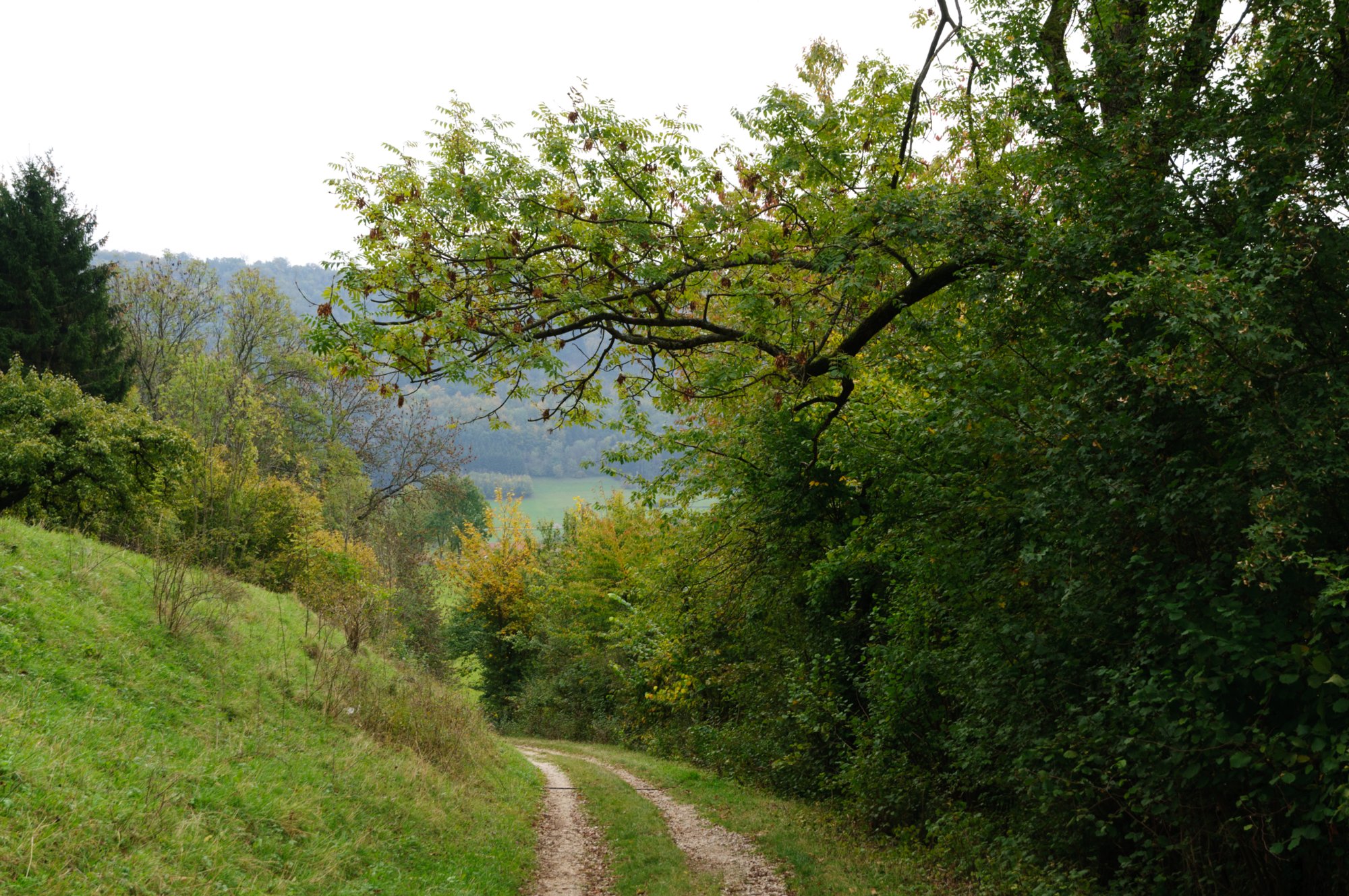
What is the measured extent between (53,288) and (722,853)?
29656 mm

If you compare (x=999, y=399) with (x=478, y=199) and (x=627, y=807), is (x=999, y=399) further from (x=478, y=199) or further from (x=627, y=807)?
(x=627, y=807)

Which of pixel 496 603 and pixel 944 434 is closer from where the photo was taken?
pixel 944 434

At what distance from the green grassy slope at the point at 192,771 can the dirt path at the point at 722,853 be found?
2.16 m

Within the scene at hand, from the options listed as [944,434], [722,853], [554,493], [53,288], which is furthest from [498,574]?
[554,493]

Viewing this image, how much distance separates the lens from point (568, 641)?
30.2 metres

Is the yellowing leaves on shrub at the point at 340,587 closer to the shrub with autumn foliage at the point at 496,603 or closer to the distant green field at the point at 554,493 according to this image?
the shrub with autumn foliage at the point at 496,603

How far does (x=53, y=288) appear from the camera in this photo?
27.0 m

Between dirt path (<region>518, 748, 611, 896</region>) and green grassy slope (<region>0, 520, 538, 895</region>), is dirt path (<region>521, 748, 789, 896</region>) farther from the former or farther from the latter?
green grassy slope (<region>0, 520, 538, 895</region>)

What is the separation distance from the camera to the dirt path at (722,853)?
8.56 metres

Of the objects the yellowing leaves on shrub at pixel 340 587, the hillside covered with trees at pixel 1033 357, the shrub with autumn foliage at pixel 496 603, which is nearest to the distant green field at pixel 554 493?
the shrub with autumn foliage at pixel 496 603

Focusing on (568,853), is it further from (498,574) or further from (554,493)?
(554,493)

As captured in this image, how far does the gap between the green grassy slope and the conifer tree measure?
18.8 metres

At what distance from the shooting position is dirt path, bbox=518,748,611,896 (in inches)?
345

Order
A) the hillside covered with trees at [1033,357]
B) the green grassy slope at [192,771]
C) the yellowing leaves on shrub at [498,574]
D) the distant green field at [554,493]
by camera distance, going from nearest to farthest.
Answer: the hillside covered with trees at [1033,357] → the green grassy slope at [192,771] → the yellowing leaves on shrub at [498,574] → the distant green field at [554,493]
